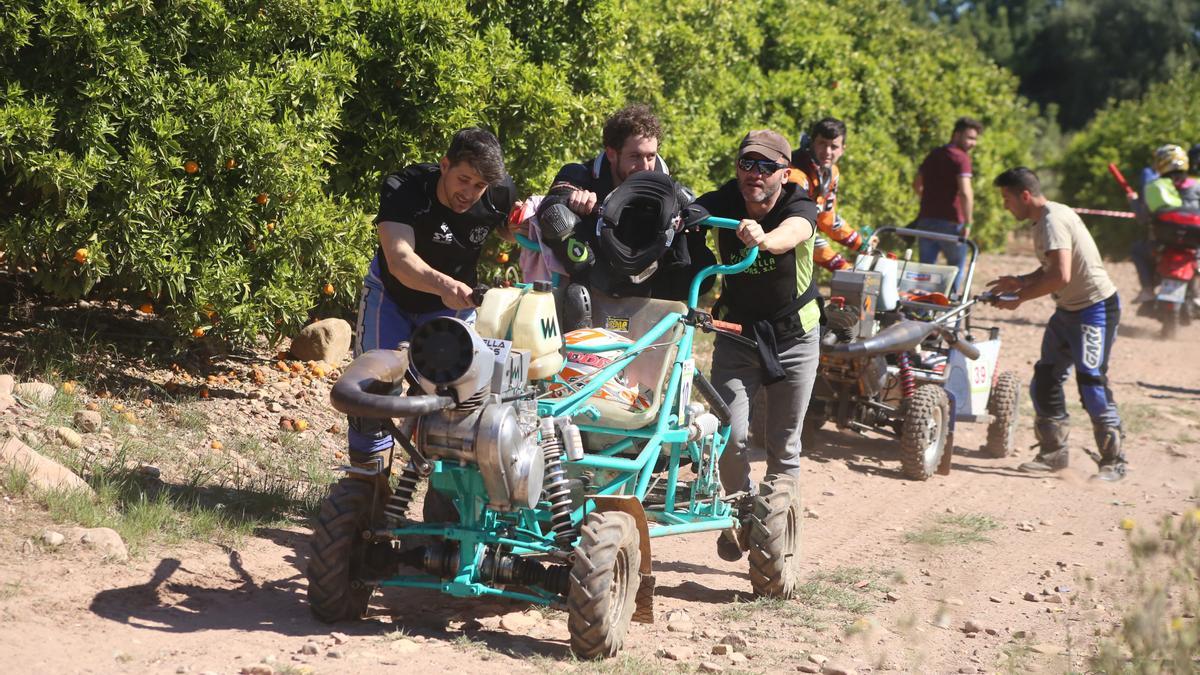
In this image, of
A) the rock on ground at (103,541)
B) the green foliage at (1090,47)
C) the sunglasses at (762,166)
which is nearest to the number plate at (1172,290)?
the sunglasses at (762,166)

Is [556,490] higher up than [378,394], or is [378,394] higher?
[378,394]

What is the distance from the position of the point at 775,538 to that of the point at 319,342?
3931mm

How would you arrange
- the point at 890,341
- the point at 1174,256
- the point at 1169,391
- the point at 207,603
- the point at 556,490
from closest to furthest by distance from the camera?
the point at 556,490 < the point at 207,603 < the point at 890,341 < the point at 1169,391 < the point at 1174,256

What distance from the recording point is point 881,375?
387 inches

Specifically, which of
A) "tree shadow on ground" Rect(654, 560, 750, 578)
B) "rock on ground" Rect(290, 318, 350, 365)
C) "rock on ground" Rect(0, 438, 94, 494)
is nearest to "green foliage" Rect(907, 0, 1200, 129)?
"rock on ground" Rect(290, 318, 350, 365)

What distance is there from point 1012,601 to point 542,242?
2913 mm

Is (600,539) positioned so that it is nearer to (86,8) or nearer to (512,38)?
(86,8)

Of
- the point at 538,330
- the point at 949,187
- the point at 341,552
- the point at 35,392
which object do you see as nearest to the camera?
the point at 341,552

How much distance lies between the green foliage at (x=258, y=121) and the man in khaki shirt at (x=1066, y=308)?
3.03 meters

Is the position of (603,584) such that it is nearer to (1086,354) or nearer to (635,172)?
(635,172)

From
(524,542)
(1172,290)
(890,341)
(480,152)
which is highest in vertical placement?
(1172,290)

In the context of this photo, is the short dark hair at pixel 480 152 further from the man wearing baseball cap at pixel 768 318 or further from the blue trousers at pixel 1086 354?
the blue trousers at pixel 1086 354

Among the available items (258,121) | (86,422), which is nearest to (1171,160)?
(258,121)

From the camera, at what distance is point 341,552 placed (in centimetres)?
516
